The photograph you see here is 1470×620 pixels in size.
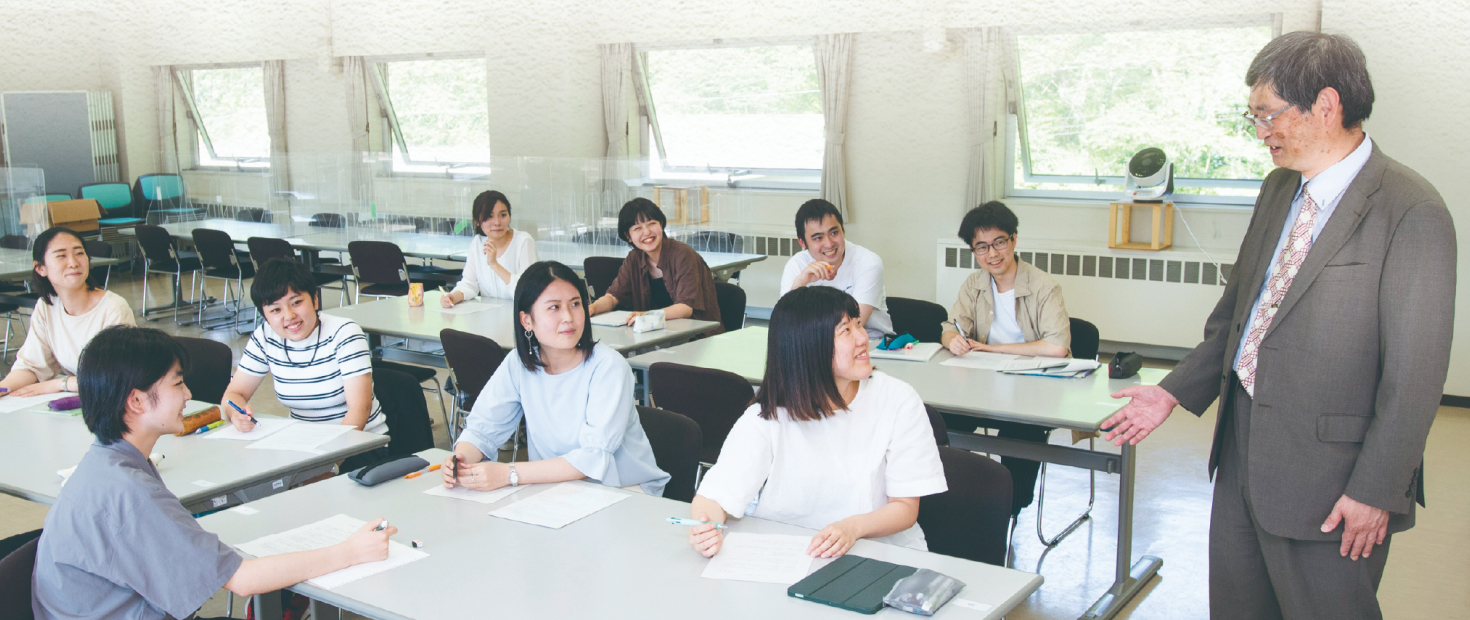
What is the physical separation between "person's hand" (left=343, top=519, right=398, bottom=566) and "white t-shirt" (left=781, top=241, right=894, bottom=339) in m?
2.66

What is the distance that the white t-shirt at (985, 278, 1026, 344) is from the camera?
156 inches

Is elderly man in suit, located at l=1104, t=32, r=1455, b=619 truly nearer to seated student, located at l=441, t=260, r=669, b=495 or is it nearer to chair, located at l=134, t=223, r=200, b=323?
seated student, located at l=441, t=260, r=669, b=495

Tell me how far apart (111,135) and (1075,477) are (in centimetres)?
1068

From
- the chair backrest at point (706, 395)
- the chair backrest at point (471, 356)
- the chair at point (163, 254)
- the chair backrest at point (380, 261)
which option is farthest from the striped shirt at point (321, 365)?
the chair at point (163, 254)

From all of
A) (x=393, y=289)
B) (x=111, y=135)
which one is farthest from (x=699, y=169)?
(x=111, y=135)

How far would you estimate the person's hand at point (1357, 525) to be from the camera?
187cm

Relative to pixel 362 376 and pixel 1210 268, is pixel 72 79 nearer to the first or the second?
pixel 362 376

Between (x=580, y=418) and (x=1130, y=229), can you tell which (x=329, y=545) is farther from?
(x=1130, y=229)

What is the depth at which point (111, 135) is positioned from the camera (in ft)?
36.3

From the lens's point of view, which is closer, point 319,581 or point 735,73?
point 319,581

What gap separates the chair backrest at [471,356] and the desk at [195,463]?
1.06m

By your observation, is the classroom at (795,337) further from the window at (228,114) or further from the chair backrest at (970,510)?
the window at (228,114)

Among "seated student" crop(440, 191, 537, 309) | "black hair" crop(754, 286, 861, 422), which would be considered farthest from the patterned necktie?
"seated student" crop(440, 191, 537, 309)

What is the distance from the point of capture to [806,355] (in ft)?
7.14
